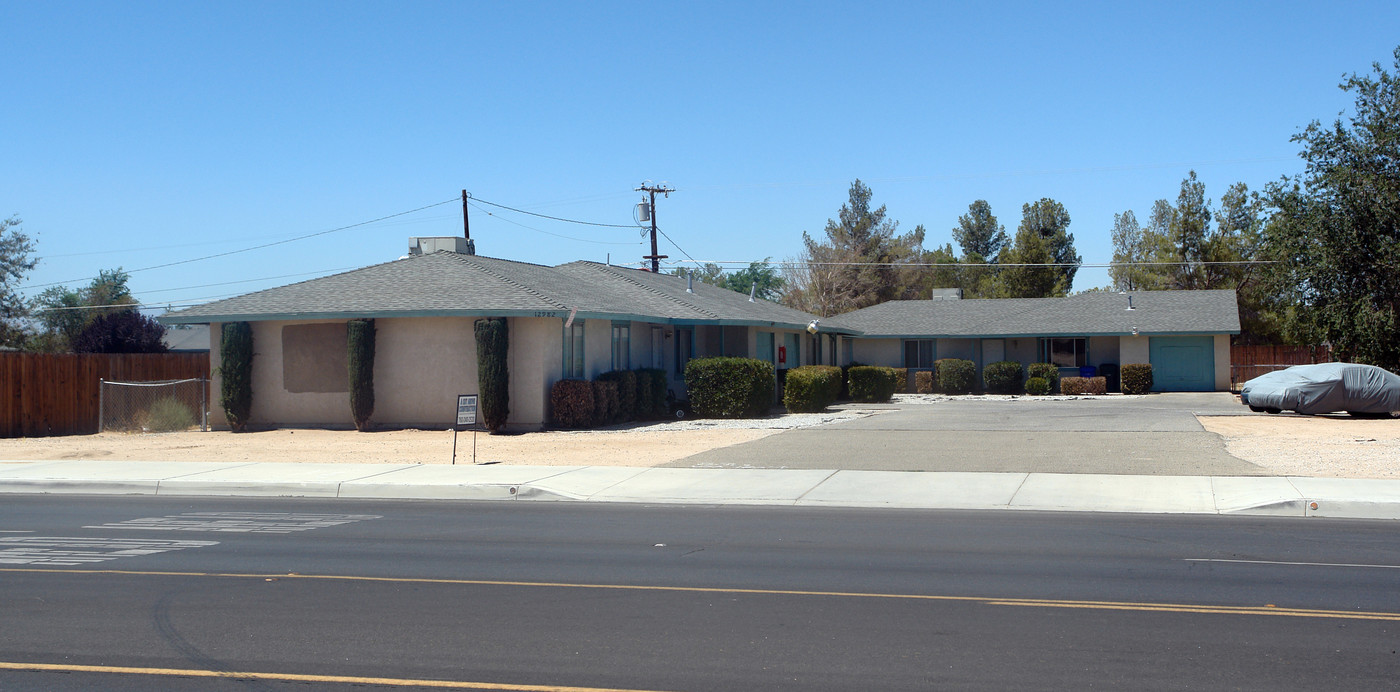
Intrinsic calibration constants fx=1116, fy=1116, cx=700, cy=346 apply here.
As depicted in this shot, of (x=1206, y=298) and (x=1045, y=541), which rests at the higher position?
(x=1206, y=298)

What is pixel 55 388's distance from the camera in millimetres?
26719

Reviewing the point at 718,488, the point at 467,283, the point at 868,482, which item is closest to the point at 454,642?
the point at 718,488

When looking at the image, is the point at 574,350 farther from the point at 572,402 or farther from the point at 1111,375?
the point at 1111,375

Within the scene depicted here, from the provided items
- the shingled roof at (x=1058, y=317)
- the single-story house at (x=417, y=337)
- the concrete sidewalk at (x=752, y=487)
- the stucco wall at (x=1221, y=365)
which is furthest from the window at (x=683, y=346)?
the stucco wall at (x=1221, y=365)

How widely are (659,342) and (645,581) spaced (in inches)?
887

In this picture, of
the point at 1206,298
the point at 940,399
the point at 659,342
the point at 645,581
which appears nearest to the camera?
the point at 645,581

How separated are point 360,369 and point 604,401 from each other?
536 centimetres

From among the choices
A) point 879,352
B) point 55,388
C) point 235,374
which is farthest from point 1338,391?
point 55,388

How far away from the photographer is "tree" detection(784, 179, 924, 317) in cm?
6744

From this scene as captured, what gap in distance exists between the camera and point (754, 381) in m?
27.0

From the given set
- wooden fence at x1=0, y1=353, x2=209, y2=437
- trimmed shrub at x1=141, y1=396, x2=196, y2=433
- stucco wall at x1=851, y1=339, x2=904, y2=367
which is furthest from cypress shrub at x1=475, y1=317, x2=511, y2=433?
stucco wall at x1=851, y1=339, x2=904, y2=367

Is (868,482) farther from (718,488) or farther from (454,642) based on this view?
(454,642)

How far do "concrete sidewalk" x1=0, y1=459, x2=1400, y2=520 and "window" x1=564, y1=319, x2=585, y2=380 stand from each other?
27.4 feet

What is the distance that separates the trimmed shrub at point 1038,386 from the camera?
4078 centimetres
